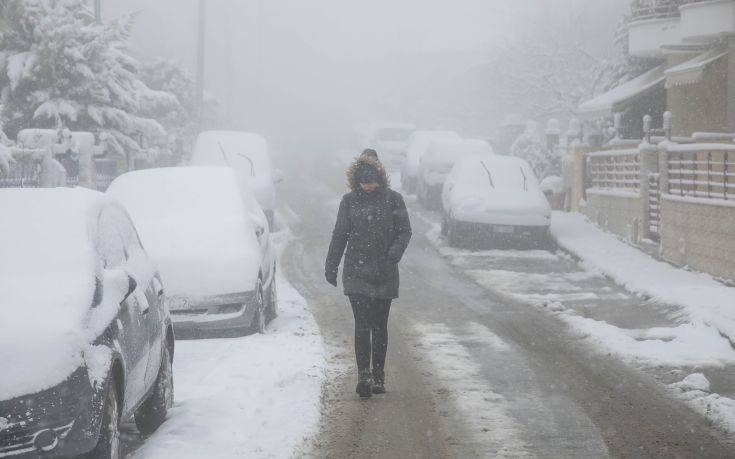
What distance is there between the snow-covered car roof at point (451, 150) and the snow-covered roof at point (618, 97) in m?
3.65

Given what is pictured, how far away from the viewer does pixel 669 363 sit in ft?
34.0

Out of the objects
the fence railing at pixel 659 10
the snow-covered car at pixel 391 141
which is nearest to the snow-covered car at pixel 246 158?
the fence railing at pixel 659 10

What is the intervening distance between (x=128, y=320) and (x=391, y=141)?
38133 millimetres

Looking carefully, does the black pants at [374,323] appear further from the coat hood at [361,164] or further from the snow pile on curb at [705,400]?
the snow pile on curb at [705,400]

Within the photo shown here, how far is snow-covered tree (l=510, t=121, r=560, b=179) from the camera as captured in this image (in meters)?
35.9

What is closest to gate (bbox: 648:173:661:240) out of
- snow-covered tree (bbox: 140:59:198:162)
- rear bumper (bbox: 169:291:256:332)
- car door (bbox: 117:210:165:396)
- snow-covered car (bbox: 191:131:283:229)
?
snow-covered car (bbox: 191:131:283:229)

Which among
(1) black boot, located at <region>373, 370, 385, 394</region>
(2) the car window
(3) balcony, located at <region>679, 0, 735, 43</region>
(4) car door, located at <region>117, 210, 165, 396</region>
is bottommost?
(1) black boot, located at <region>373, 370, 385, 394</region>

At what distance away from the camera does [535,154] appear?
3800 centimetres

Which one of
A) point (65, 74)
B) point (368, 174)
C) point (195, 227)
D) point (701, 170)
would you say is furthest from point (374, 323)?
point (65, 74)

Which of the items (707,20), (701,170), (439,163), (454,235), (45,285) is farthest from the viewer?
(439,163)

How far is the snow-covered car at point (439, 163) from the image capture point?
30.1 meters

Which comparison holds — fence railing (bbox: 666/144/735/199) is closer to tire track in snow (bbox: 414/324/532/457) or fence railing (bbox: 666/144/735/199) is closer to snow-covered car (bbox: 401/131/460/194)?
tire track in snow (bbox: 414/324/532/457)

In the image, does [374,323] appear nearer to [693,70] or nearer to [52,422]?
[52,422]

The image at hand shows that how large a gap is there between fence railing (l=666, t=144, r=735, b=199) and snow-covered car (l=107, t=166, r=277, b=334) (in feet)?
23.5
